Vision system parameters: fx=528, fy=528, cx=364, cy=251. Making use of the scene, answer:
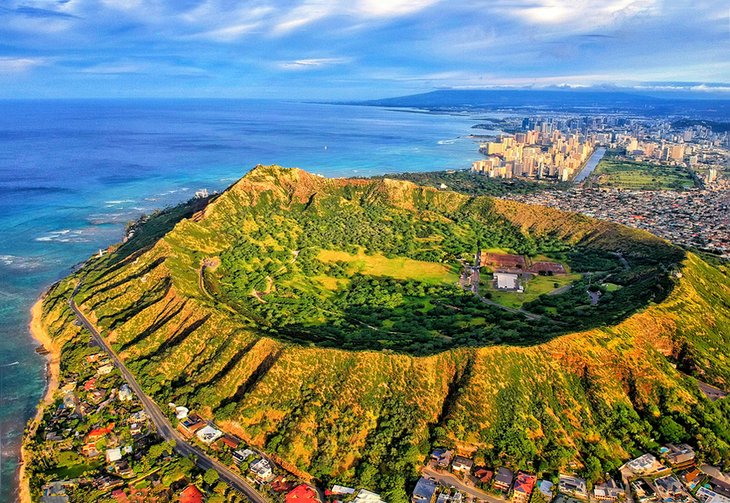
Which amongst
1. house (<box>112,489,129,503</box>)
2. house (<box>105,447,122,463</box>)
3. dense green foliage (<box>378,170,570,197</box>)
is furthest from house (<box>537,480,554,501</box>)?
dense green foliage (<box>378,170,570,197</box>)

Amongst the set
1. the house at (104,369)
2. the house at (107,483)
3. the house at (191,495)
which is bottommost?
the house at (191,495)

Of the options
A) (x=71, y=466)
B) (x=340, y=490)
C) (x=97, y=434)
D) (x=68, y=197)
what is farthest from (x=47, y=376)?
(x=68, y=197)

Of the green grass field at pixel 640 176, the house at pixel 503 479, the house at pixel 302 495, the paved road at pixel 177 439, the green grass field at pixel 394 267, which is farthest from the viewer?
the green grass field at pixel 640 176

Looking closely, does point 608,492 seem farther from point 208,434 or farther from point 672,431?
point 208,434

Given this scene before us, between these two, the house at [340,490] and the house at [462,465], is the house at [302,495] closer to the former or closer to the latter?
the house at [340,490]

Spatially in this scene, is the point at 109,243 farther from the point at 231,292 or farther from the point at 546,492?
the point at 546,492

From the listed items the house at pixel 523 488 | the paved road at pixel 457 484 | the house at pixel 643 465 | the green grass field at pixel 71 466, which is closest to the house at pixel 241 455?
the green grass field at pixel 71 466

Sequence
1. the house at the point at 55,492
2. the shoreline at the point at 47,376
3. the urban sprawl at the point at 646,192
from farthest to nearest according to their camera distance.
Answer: the urban sprawl at the point at 646,192, the shoreline at the point at 47,376, the house at the point at 55,492
